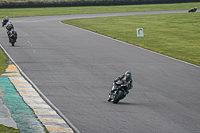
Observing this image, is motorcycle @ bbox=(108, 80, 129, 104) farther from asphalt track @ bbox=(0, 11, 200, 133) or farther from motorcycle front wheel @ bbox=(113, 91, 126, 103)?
asphalt track @ bbox=(0, 11, 200, 133)

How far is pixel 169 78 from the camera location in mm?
16859

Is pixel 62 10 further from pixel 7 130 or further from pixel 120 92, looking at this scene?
pixel 7 130

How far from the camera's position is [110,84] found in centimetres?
1548

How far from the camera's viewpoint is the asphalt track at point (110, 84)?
10.5 m

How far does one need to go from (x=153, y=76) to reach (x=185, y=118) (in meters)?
6.32

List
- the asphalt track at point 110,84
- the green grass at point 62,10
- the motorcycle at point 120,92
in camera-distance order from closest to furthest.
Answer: the asphalt track at point 110,84
the motorcycle at point 120,92
the green grass at point 62,10

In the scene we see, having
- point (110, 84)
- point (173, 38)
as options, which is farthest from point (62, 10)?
point (110, 84)

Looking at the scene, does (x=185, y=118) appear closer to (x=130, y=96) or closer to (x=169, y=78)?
(x=130, y=96)

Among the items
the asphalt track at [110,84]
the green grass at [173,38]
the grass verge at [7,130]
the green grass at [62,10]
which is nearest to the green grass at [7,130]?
the grass verge at [7,130]

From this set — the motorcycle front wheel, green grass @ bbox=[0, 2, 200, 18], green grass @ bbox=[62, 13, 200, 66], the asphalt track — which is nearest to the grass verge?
the asphalt track

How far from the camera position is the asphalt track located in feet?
34.4

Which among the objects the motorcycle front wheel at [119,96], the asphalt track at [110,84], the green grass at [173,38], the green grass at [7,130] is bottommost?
the green grass at [173,38]

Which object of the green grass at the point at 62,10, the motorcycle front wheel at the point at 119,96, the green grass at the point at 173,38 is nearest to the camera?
the motorcycle front wheel at the point at 119,96

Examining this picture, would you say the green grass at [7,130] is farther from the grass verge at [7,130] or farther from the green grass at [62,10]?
the green grass at [62,10]
